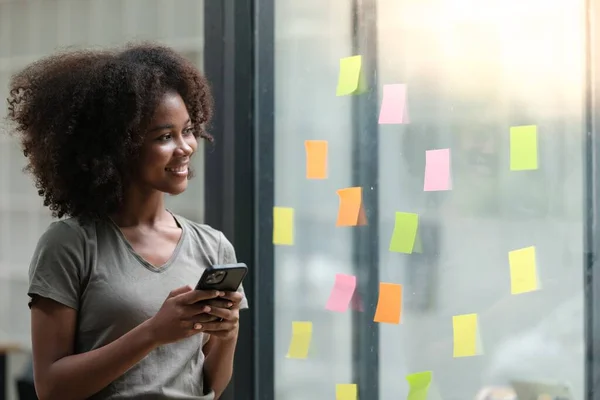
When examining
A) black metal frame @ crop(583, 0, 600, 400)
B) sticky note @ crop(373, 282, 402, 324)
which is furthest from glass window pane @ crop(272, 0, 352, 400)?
black metal frame @ crop(583, 0, 600, 400)

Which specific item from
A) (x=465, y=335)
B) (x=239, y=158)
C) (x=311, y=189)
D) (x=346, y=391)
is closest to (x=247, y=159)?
(x=239, y=158)

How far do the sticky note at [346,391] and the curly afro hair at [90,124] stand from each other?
889 millimetres

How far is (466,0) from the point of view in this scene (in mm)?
2119

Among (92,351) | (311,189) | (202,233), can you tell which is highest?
(311,189)

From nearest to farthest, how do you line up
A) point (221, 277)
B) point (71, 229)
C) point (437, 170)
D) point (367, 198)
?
point (221, 277) < point (71, 229) < point (437, 170) < point (367, 198)

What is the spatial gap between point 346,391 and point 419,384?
241 millimetres

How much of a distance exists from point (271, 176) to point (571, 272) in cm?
91

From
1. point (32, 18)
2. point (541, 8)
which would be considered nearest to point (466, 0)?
point (541, 8)

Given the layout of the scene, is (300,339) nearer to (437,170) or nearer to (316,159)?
(316,159)

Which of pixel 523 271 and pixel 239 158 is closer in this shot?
pixel 523 271

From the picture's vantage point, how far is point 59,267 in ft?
5.51

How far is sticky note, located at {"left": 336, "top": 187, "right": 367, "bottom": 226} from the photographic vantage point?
2.33m

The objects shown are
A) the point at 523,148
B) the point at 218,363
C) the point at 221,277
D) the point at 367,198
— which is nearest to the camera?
the point at 221,277

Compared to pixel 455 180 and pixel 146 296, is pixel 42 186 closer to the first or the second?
pixel 146 296
